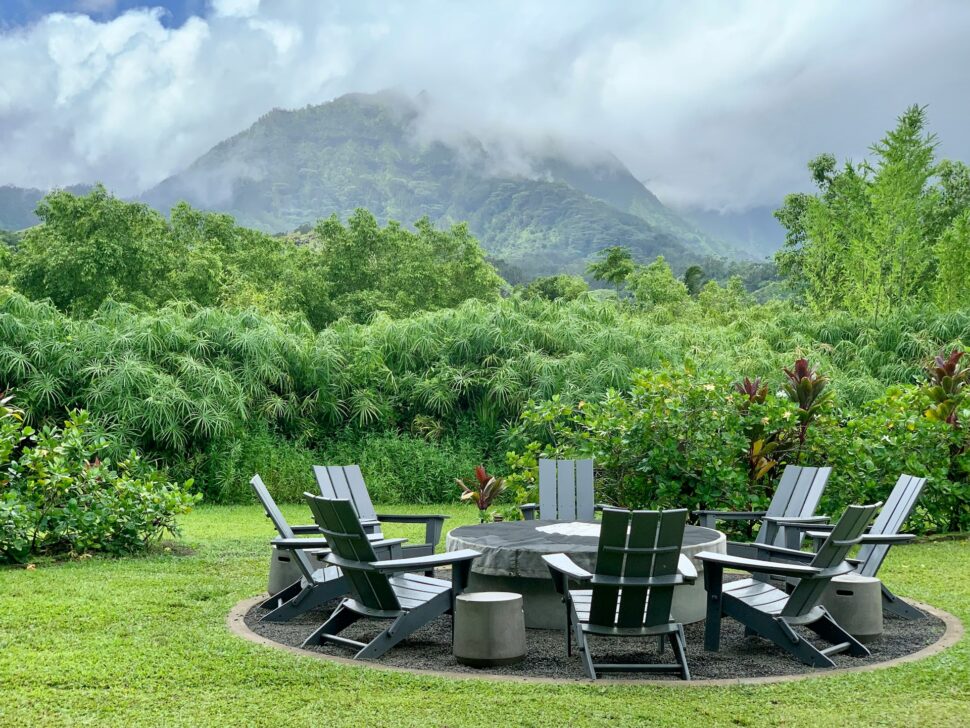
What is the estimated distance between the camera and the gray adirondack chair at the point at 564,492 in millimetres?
7488

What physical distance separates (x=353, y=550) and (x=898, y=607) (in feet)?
11.3

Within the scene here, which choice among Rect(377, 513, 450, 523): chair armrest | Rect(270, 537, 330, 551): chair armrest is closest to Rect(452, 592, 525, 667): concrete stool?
Rect(270, 537, 330, 551): chair armrest

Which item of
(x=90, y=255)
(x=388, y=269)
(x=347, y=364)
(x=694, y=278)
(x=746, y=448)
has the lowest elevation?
(x=746, y=448)

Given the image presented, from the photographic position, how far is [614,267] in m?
71.7

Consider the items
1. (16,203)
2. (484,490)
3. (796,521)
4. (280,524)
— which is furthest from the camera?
(16,203)

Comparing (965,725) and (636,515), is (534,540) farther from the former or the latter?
(965,725)

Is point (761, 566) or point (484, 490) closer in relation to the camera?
point (761, 566)

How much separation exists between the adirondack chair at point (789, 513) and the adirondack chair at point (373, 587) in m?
2.32

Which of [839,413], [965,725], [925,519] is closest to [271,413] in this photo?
[839,413]

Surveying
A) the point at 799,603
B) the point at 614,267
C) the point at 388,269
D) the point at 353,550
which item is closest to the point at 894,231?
the point at 799,603

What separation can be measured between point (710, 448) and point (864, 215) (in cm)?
1281

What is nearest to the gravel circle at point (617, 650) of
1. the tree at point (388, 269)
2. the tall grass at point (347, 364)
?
the tall grass at point (347, 364)

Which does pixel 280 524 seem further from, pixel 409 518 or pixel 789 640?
pixel 789 640

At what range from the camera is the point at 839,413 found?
959 cm
